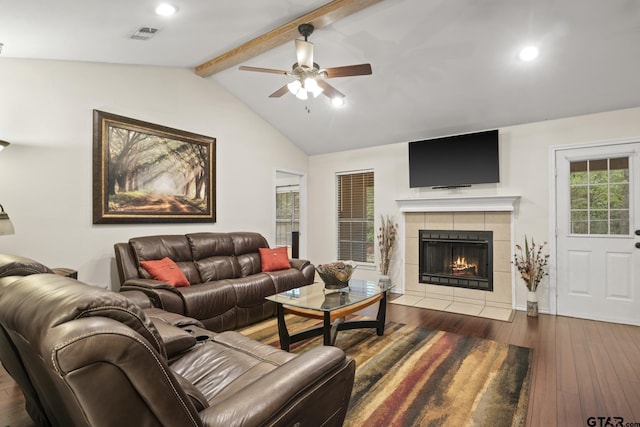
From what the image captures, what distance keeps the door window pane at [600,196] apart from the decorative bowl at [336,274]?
3063 millimetres

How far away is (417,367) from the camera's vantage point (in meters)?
2.71

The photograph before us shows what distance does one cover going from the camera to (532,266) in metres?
4.29

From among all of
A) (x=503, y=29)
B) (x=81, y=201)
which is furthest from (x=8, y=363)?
(x=503, y=29)

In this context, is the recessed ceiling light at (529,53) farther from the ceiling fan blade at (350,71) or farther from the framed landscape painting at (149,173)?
the framed landscape painting at (149,173)

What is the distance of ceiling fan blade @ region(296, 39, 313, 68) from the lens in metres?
2.93

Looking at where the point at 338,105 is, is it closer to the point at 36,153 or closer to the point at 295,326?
the point at 295,326

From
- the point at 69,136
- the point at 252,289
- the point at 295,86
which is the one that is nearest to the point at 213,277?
the point at 252,289

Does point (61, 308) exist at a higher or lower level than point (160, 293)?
higher

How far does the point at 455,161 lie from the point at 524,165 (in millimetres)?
862

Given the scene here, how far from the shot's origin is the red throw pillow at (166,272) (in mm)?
3443

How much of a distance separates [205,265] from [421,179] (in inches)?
131

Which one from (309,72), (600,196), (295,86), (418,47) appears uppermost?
(418,47)

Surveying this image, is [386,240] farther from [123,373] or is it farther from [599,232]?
[123,373]

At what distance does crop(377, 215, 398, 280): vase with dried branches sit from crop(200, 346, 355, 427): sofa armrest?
13.5 feet
